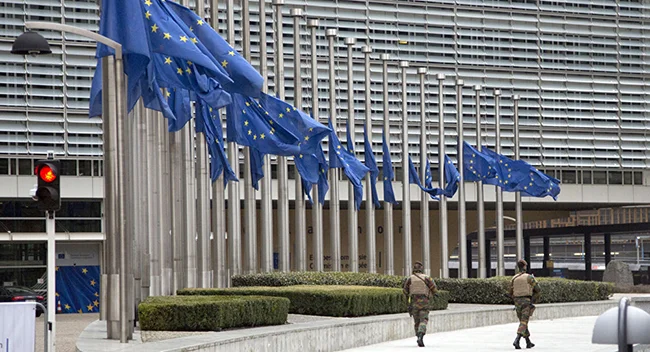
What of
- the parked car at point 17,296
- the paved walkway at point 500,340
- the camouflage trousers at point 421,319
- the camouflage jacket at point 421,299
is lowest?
the paved walkway at point 500,340

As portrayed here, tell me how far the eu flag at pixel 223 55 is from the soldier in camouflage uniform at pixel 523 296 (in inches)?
242

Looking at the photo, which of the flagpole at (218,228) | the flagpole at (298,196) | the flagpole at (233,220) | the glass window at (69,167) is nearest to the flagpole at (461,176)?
the flagpole at (298,196)

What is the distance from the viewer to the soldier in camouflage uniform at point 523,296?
2348 cm

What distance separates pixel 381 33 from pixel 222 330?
3875 centimetres

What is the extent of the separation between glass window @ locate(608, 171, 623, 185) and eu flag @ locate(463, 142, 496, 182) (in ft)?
60.9

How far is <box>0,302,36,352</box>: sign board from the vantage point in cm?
1480

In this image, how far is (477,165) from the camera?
4616 cm

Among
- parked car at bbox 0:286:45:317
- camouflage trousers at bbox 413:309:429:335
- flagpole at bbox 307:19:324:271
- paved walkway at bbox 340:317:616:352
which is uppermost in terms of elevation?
flagpole at bbox 307:19:324:271

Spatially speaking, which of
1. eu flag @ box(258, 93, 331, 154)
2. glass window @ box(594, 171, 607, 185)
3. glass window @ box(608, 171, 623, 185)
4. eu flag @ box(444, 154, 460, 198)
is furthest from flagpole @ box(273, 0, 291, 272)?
glass window @ box(608, 171, 623, 185)

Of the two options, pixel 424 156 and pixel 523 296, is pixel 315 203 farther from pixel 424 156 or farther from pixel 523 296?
pixel 523 296

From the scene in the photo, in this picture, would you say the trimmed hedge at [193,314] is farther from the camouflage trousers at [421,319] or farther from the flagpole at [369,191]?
the flagpole at [369,191]

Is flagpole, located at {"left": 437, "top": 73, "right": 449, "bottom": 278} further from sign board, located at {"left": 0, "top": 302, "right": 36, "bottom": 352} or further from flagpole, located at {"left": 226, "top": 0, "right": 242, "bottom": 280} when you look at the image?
sign board, located at {"left": 0, "top": 302, "right": 36, "bottom": 352}

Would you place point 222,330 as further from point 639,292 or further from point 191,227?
point 639,292

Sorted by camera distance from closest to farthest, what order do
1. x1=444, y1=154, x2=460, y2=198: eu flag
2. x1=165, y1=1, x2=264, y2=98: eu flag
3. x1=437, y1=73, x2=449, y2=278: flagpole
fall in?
1. x1=165, y1=1, x2=264, y2=98: eu flag
2. x1=444, y1=154, x2=460, y2=198: eu flag
3. x1=437, y1=73, x2=449, y2=278: flagpole
